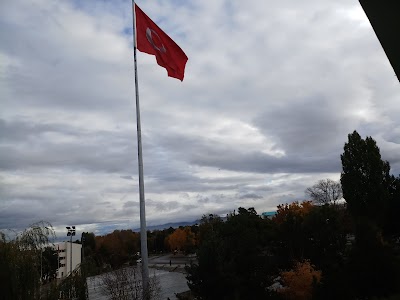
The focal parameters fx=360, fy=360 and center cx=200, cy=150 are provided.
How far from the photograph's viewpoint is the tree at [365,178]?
4231 centimetres

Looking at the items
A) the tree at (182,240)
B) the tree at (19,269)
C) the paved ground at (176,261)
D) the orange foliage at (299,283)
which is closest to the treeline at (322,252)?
the orange foliage at (299,283)

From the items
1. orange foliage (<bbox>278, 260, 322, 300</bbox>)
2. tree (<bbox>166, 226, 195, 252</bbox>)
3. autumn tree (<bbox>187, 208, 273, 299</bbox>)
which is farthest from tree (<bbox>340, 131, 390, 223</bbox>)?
tree (<bbox>166, 226, 195, 252</bbox>)

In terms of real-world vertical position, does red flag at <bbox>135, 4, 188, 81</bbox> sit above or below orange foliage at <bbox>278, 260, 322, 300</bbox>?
above

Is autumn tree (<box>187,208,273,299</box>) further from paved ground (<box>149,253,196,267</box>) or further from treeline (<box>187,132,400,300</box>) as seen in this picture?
paved ground (<box>149,253,196,267</box>)

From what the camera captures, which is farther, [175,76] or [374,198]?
[374,198]

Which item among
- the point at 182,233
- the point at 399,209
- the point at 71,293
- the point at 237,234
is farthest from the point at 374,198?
the point at 182,233

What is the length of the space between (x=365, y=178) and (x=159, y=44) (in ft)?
125

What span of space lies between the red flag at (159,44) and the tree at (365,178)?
35.5 meters

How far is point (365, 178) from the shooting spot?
44125mm

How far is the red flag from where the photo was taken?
44.4 feet

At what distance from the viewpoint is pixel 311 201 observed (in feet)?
273

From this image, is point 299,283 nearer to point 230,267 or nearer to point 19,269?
point 230,267

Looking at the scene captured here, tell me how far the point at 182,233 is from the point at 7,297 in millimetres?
100651

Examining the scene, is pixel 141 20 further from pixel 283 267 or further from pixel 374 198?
pixel 374 198
